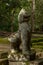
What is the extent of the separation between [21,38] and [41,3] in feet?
70.7

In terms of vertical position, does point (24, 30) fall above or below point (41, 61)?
above

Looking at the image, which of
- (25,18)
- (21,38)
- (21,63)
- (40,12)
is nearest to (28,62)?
(21,63)

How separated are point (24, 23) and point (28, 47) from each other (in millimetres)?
646

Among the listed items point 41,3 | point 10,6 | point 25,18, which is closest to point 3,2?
point 10,6

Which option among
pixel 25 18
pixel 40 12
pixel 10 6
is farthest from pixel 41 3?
pixel 25 18

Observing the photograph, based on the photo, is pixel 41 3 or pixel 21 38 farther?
pixel 41 3

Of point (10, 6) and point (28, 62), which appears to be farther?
point (10, 6)

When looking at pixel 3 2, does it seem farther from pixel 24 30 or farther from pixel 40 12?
pixel 24 30

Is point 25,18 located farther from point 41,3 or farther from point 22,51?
point 41,3

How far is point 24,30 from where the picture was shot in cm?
656

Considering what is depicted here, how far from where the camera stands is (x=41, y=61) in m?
6.54

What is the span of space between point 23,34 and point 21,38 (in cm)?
13

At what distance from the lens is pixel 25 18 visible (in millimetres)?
6609

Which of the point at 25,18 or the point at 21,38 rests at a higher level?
the point at 25,18
